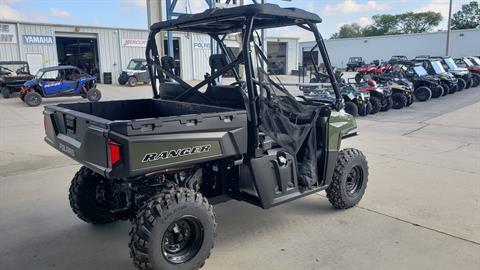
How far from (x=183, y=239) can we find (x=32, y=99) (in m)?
13.4

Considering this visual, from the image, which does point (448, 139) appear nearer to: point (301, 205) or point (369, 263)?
point (301, 205)

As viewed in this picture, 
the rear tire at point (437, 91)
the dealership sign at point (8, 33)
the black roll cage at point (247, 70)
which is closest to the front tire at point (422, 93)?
the rear tire at point (437, 91)

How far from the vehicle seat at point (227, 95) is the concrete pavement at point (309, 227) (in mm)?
1183

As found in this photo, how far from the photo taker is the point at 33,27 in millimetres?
22578

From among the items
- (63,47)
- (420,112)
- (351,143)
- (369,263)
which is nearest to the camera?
(369,263)

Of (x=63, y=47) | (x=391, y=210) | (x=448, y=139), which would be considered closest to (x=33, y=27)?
(x=63, y=47)

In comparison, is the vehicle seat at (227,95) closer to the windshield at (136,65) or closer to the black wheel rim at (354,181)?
the black wheel rim at (354,181)

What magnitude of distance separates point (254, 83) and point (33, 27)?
76.0 feet

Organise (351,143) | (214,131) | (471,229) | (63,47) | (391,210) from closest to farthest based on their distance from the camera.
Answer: (214,131) < (471,229) < (391,210) < (351,143) < (63,47)

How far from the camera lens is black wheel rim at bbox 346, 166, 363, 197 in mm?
4375

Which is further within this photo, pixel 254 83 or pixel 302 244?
pixel 302 244

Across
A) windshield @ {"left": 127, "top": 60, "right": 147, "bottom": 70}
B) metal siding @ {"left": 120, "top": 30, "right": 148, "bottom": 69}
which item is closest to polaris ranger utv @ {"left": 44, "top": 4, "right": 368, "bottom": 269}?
windshield @ {"left": 127, "top": 60, "right": 147, "bottom": 70}

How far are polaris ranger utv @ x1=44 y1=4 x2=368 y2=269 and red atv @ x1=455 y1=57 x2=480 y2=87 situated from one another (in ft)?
61.6

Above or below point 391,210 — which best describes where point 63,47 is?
above
